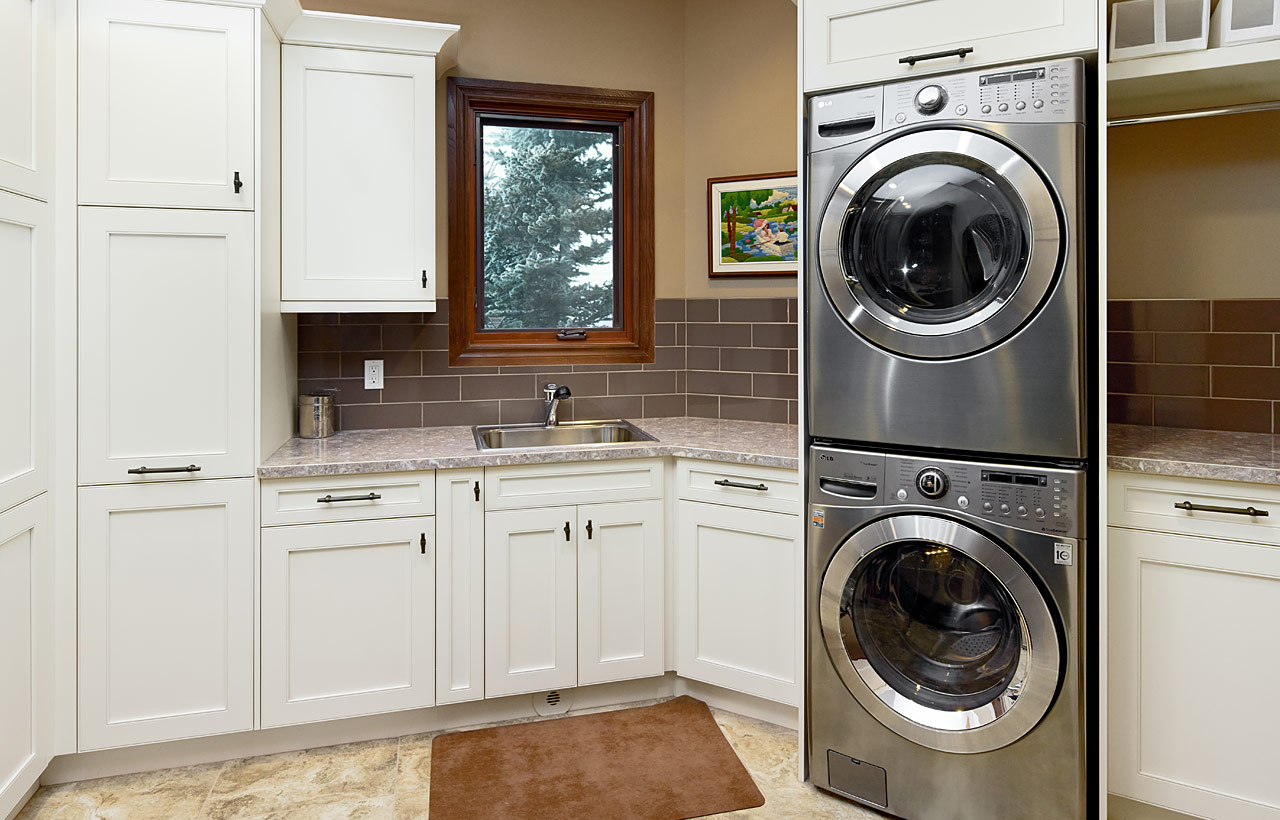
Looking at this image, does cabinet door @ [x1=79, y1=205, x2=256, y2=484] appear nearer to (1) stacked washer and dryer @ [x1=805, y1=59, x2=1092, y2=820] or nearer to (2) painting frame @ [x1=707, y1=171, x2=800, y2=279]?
(1) stacked washer and dryer @ [x1=805, y1=59, x2=1092, y2=820]

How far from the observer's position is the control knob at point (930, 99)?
76.7 inches

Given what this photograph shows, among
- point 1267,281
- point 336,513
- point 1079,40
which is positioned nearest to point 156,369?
point 336,513

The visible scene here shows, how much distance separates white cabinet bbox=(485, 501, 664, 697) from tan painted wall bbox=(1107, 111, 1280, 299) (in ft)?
5.47

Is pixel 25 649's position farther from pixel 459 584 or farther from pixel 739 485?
pixel 739 485

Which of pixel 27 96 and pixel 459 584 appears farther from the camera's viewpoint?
pixel 459 584

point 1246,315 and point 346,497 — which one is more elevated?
point 1246,315

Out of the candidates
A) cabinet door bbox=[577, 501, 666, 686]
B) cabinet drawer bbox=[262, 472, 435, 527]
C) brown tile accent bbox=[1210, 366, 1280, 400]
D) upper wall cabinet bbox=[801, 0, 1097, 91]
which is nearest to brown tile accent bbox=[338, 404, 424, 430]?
cabinet drawer bbox=[262, 472, 435, 527]

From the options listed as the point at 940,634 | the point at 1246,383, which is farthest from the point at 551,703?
the point at 1246,383

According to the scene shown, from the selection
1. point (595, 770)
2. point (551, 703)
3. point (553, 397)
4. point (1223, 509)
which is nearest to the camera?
point (1223, 509)

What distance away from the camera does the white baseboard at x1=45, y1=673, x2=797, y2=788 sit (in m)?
2.35

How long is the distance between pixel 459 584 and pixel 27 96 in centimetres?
168

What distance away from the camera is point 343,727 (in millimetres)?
2547

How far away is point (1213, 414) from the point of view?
2443 millimetres

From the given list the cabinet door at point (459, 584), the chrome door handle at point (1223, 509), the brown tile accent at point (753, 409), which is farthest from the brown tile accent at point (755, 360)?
the chrome door handle at point (1223, 509)
